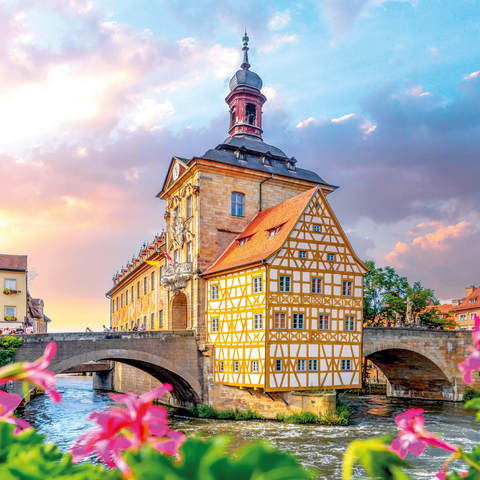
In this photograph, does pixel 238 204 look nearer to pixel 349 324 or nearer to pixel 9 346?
pixel 349 324

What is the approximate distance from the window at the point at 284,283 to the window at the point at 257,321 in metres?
1.50

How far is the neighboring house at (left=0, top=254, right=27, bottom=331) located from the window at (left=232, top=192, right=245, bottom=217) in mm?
18472

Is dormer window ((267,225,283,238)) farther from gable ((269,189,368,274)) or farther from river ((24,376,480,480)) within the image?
river ((24,376,480,480))

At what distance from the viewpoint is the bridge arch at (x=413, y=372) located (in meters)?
31.4

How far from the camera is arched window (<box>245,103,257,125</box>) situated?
3579 centimetres

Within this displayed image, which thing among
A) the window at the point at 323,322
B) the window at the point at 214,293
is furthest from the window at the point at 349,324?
the window at the point at 214,293

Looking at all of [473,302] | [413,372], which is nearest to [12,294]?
[413,372]

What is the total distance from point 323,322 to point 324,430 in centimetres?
499

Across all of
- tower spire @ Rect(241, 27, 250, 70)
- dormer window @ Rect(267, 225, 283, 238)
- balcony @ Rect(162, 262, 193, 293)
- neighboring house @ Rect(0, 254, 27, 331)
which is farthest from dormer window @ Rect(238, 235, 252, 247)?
neighboring house @ Rect(0, 254, 27, 331)

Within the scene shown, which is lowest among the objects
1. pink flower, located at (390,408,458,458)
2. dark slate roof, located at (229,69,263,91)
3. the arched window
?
pink flower, located at (390,408,458,458)

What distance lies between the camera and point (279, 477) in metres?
1.13

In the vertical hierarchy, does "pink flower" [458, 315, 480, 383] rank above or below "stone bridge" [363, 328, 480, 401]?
above

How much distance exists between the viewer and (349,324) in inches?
979

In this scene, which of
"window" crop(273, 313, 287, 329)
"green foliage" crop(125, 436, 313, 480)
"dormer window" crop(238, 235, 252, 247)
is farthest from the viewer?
"dormer window" crop(238, 235, 252, 247)
